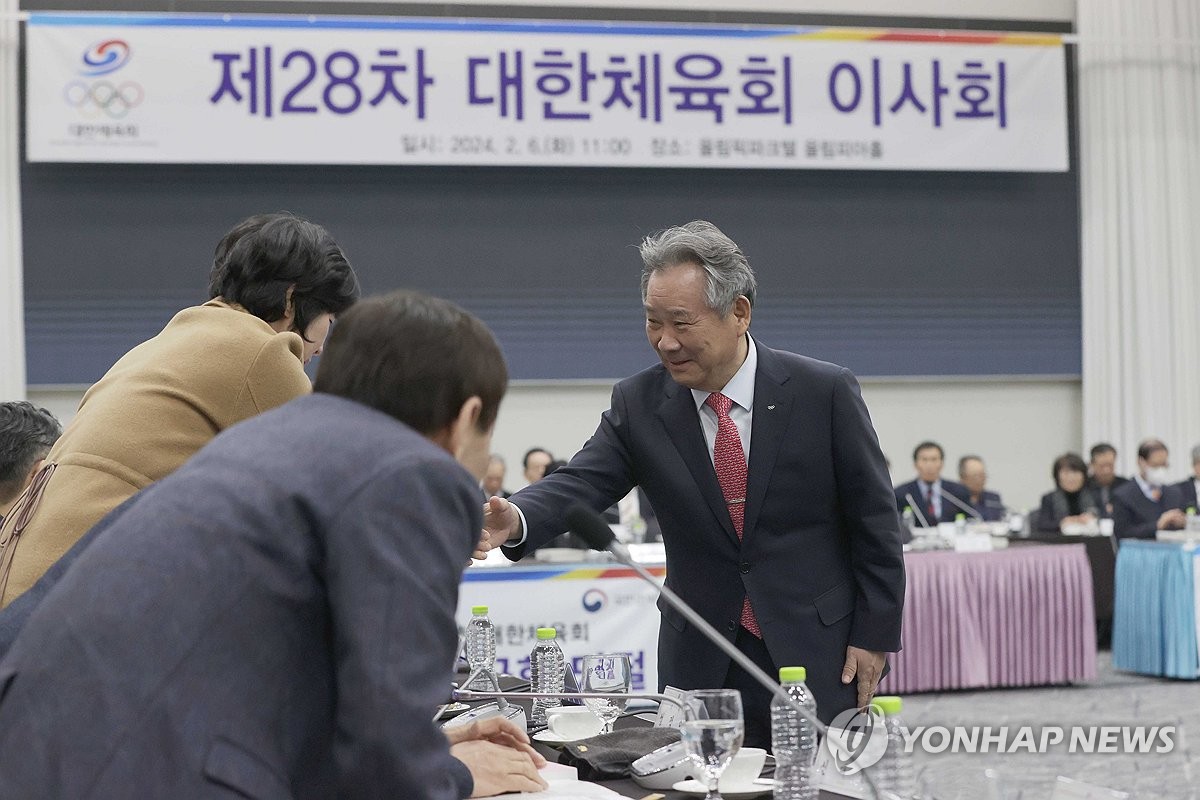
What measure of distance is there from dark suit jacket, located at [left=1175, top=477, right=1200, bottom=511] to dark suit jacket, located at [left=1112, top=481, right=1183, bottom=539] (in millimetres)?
13

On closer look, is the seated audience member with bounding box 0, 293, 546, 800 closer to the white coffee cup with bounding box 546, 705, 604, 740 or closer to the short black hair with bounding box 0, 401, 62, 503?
the white coffee cup with bounding box 546, 705, 604, 740

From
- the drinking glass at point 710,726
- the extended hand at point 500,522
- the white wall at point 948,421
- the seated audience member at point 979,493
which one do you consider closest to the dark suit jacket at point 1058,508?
the seated audience member at point 979,493

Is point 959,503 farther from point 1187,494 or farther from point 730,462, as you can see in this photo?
point 730,462

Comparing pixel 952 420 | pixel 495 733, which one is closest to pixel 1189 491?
pixel 952 420

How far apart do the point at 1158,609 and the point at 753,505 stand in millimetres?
4908

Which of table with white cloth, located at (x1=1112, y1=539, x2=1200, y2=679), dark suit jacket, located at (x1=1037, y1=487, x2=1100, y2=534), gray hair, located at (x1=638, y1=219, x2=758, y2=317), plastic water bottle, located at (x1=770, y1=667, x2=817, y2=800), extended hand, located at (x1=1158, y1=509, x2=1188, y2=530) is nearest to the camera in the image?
plastic water bottle, located at (x1=770, y1=667, x2=817, y2=800)

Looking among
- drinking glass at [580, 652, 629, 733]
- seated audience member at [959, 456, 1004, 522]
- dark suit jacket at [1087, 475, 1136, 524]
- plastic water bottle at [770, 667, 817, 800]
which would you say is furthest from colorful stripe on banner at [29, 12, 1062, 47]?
plastic water bottle at [770, 667, 817, 800]

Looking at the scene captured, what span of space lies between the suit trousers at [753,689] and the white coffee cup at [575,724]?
1.47 ft

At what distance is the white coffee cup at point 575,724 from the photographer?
184 centimetres

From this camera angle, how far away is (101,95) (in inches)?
316

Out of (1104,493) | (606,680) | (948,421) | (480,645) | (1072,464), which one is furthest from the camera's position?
(948,421)

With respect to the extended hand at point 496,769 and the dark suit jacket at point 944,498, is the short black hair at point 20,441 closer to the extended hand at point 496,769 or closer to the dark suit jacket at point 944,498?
the extended hand at point 496,769

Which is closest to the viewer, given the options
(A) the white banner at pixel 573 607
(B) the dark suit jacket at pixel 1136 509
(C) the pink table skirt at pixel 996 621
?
(A) the white banner at pixel 573 607

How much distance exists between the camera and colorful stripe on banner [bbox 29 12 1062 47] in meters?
8.06
